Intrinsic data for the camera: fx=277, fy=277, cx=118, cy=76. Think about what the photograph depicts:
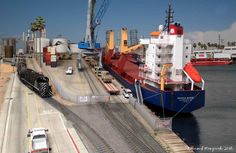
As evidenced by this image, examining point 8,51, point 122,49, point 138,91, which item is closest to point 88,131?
point 138,91

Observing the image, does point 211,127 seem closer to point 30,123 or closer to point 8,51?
point 30,123

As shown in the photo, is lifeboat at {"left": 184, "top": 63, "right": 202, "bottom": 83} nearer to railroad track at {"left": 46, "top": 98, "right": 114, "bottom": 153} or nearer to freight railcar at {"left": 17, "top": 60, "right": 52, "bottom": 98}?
railroad track at {"left": 46, "top": 98, "right": 114, "bottom": 153}

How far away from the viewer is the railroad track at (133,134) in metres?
29.3

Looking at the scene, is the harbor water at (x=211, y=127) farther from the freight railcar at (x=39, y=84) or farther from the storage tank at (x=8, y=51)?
the storage tank at (x=8, y=51)

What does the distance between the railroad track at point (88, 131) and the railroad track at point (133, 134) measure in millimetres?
2713

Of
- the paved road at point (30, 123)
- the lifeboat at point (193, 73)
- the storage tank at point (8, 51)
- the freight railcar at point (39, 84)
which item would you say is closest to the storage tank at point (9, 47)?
the storage tank at point (8, 51)

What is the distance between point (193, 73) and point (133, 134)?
2039cm

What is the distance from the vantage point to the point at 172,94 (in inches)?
1785

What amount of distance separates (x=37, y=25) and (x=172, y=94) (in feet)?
323

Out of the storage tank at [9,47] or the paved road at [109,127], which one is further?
the storage tank at [9,47]

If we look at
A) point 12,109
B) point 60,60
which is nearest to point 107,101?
point 12,109

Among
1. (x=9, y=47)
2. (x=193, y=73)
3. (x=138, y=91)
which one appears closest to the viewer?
(x=193, y=73)

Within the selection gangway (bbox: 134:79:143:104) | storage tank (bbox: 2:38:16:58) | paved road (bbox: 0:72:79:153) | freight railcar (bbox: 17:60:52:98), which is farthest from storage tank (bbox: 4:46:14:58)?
gangway (bbox: 134:79:143:104)

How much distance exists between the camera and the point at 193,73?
158 feet
